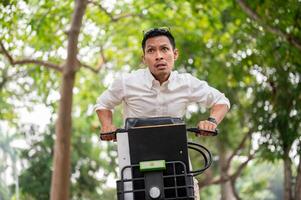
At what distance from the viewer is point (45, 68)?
11711 mm

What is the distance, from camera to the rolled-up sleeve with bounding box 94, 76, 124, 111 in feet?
11.8

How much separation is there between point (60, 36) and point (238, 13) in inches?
143

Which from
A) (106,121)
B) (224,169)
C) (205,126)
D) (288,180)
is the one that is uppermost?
(224,169)

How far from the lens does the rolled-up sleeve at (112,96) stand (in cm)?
359

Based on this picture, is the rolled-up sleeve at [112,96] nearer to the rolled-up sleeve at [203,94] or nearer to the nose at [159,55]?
the nose at [159,55]

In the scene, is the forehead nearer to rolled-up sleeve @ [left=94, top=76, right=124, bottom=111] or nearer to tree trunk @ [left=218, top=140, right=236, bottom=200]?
rolled-up sleeve @ [left=94, top=76, right=124, bottom=111]

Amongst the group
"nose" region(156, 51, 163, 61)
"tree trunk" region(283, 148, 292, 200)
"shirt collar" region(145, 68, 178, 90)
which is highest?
"tree trunk" region(283, 148, 292, 200)

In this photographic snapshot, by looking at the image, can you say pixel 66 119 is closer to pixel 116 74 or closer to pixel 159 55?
pixel 116 74

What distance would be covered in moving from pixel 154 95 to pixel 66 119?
23.0ft

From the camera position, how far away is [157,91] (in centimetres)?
355

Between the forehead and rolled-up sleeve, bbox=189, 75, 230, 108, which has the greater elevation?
the forehead

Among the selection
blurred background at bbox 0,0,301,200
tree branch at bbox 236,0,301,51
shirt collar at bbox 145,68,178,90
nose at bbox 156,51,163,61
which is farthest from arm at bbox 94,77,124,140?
tree branch at bbox 236,0,301,51

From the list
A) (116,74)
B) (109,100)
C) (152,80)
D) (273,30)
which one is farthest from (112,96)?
(116,74)

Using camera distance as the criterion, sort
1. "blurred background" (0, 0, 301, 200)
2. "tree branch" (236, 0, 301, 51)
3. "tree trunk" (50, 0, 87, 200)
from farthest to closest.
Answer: "tree trunk" (50, 0, 87, 200)
"blurred background" (0, 0, 301, 200)
"tree branch" (236, 0, 301, 51)
